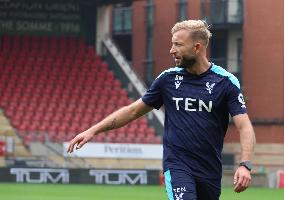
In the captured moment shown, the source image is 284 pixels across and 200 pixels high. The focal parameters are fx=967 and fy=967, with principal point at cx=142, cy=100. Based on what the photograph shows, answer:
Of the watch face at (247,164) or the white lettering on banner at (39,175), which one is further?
the white lettering on banner at (39,175)

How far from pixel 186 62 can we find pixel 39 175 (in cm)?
2247

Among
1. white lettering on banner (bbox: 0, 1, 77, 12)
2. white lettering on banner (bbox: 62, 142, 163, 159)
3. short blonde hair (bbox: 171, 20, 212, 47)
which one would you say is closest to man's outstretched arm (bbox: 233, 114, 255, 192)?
short blonde hair (bbox: 171, 20, 212, 47)

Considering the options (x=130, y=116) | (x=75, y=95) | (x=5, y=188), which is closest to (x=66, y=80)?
(x=75, y=95)

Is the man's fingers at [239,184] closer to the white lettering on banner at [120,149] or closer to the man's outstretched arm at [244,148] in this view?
the man's outstretched arm at [244,148]

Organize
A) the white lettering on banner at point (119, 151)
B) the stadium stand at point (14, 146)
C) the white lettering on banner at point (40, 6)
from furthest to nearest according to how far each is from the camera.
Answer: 1. the white lettering on banner at point (40, 6)
2. the white lettering on banner at point (119, 151)
3. the stadium stand at point (14, 146)

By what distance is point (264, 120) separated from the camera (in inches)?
1532

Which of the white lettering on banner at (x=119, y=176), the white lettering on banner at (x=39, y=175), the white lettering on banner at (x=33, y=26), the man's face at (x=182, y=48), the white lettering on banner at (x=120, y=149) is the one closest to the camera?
the man's face at (x=182, y=48)

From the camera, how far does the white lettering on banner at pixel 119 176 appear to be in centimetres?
3041

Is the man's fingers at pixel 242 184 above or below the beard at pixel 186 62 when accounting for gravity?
below

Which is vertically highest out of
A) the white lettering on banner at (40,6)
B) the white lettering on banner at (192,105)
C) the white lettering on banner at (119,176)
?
the white lettering on banner at (40,6)

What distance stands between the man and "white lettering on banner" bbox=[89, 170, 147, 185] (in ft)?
73.2

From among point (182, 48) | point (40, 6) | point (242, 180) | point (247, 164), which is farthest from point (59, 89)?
point (242, 180)

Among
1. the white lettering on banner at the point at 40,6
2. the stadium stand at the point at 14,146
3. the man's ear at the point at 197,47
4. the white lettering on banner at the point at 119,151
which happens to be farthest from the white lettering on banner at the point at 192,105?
the white lettering on banner at the point at 40,6

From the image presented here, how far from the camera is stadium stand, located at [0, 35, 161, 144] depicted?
34.8 m
